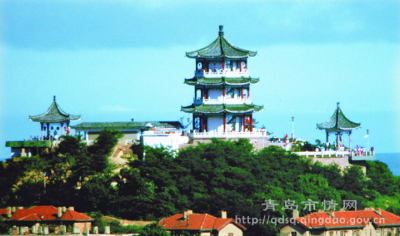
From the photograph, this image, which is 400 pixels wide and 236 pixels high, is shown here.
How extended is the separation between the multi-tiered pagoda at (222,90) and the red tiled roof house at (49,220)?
18.8 meters

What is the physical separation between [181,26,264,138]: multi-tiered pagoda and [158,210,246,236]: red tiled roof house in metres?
16.6

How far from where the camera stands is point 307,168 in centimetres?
8900

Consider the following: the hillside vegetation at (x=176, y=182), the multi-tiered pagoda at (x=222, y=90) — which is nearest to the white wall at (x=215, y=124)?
the multi-tiered pagoda at (x=222, y=90)

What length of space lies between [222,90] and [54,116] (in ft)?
51.8

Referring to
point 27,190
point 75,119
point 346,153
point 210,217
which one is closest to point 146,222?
point 210,217

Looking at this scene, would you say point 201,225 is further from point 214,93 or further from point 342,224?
point 214,93

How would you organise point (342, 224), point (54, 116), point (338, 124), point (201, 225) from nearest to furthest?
point (201, 225) < point (342, 224) < point (54, 116) < point (338, 124)

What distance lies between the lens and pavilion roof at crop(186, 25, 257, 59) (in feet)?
310

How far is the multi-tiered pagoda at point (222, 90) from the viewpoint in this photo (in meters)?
93.2

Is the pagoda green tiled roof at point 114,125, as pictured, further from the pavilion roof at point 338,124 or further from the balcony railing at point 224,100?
the pavilion roof at point 338,124

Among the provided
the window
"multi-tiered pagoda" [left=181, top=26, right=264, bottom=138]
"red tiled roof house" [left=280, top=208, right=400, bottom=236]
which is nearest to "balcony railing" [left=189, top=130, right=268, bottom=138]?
"multi-tiered pagoda" [left=181, top=26, right=264, bottom=138]

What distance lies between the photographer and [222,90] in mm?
94750

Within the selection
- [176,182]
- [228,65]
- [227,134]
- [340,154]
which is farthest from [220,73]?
[176,182]

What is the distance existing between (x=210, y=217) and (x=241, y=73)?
73.1 feet
